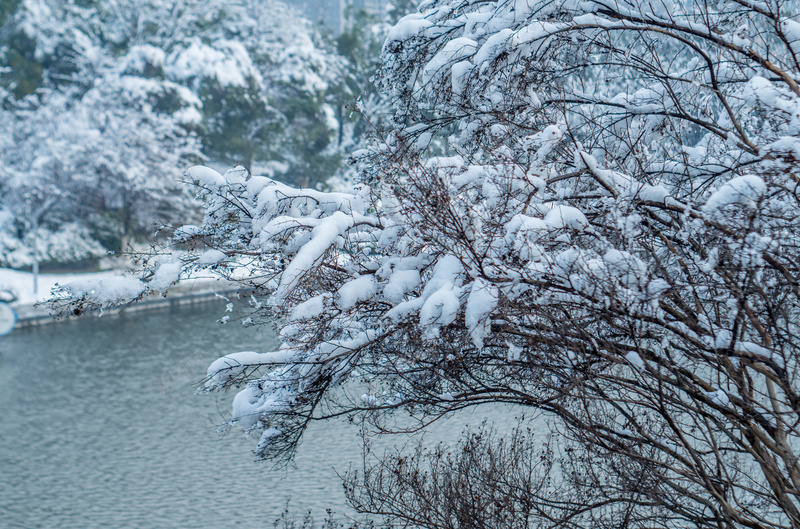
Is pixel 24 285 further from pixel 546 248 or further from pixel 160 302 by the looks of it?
pixel 546 248

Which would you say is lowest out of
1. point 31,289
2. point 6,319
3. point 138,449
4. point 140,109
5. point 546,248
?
point 546,248

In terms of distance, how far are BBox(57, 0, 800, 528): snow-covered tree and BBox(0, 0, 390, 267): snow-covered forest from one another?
2436 cm

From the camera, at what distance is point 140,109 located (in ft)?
105

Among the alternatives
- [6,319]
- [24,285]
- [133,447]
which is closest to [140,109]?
[24,285]

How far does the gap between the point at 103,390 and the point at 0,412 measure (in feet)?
6.39

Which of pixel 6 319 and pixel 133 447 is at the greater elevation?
pixel 6 319

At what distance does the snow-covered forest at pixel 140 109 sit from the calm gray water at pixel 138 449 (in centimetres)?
1123

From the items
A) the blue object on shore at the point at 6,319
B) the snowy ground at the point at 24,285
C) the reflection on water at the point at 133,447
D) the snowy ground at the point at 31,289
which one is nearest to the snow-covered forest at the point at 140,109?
the snowy ground at the point at 24,285

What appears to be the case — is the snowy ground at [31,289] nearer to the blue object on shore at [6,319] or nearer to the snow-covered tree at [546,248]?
the blue object on shore at [6,319]

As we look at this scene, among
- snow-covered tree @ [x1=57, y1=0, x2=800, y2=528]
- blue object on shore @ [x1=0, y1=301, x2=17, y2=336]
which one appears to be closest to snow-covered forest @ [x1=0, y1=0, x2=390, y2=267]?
blue object on shore @ [x1=0, y1=301, x2=17, y2=336]

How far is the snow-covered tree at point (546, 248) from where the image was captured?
13.4ft

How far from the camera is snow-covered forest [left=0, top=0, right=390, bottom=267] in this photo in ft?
96.9

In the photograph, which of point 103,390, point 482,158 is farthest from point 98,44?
point 482,158

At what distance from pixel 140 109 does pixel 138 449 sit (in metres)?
22.2
